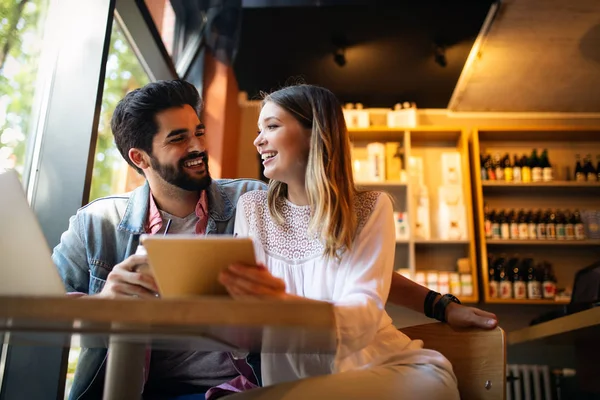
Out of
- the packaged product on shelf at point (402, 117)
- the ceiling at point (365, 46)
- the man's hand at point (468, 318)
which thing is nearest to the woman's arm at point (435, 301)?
the man's hand at point (468, 318)

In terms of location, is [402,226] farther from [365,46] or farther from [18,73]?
[18,73]

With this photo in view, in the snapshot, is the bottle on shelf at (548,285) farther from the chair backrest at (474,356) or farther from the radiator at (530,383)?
the chair backrest at (474,356)

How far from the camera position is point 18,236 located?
958 mm

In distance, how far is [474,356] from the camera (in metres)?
1.29

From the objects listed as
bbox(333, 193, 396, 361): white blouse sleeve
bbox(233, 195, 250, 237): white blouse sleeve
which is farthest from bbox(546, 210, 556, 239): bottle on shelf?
bbox(233, 195, 250, 237): white blouse sleeve

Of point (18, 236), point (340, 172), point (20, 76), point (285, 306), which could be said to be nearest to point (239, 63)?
point (20, 76)

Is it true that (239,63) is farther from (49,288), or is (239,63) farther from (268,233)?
(49,288)

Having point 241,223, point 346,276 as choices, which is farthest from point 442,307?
point 241,223

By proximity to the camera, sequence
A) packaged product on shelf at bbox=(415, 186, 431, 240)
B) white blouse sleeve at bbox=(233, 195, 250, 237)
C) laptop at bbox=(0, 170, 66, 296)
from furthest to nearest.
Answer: packaged product on shelf at bbox=(415, 186, 431, 240) < white blouse sleeve at bbox=(233, 195, 250, 237) < laptop at bbox=(0, 170, 66, 296)

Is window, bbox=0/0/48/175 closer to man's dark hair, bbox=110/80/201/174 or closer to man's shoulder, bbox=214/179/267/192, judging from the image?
man's dark hair, bbox=110/80/201/174

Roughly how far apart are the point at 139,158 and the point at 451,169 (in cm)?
289

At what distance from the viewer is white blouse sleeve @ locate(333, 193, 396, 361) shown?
98cm

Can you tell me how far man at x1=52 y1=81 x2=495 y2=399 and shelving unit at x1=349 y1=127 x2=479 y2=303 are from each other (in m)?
2.33

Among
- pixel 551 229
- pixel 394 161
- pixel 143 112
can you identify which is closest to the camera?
pixel 143 112
